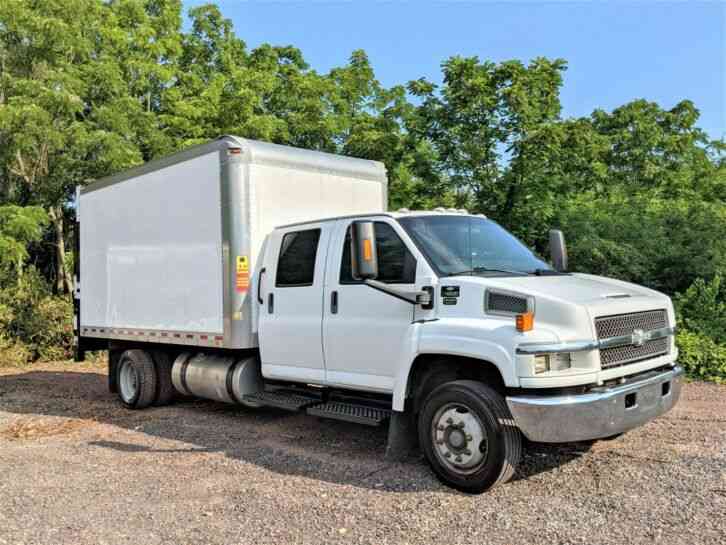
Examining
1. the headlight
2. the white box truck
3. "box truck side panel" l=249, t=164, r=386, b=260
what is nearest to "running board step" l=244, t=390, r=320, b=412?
the white box truck

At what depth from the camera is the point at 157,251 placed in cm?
856

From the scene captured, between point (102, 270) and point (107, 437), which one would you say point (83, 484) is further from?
point (102, 270)

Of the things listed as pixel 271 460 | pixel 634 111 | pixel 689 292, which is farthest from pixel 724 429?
pixel 634 111

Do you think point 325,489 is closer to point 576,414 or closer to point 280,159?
point 576,414

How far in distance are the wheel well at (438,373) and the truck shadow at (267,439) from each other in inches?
27.4

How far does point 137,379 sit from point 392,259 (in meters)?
4.71

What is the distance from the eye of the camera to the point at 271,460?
20.9 feet

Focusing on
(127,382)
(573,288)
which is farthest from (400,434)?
(127,382)

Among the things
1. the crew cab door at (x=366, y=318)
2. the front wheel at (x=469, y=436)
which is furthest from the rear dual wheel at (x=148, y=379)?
the front wheel at (x=469, y=436)

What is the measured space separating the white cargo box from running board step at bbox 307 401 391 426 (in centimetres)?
132

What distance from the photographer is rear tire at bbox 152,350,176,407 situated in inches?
358

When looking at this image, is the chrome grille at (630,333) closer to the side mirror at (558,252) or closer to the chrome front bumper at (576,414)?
the chrome front bumper at (576,414)

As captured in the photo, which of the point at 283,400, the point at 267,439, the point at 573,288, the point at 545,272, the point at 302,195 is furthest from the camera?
the point at 302,195

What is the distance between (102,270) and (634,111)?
713 inches
